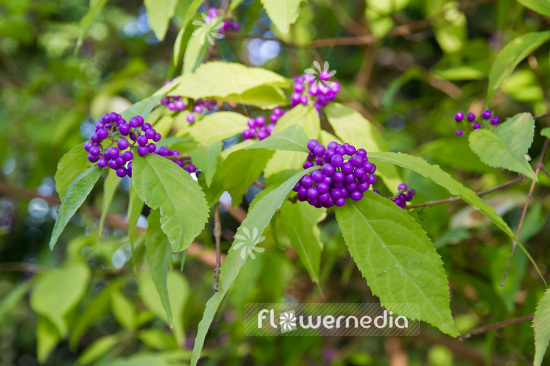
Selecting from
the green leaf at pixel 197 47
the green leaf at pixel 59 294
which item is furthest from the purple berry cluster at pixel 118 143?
the green leaf at pixel 59 294

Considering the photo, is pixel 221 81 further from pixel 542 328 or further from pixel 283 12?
pixel 542 328

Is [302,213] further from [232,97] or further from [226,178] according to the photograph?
[232,97]

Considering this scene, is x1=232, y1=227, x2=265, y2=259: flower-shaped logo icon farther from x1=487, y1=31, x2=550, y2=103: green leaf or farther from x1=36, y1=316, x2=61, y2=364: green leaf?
x1=36, y1=316, x2=61, y2=364: green leaf

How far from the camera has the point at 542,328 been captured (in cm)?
56

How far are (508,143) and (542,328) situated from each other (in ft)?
0.97

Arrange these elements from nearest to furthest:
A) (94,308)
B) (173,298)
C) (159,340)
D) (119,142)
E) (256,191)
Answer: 1. (119,142)
2. (173,298)
3. (94,308)
4. (159,340)
5. (256,191)

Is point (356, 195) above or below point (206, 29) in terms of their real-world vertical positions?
below

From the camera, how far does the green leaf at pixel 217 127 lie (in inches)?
33.3

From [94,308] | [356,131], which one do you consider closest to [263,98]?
[356,131]

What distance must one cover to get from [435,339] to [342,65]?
4.83ft

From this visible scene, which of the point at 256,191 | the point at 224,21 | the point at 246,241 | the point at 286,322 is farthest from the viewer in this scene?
the point at 256,191

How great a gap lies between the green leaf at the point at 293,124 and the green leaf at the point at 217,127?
0.26ft

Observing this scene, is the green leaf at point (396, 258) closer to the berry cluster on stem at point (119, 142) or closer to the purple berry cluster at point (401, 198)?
the purple berry cluster at point (401, 198)

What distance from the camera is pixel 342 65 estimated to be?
2594 millimetres
